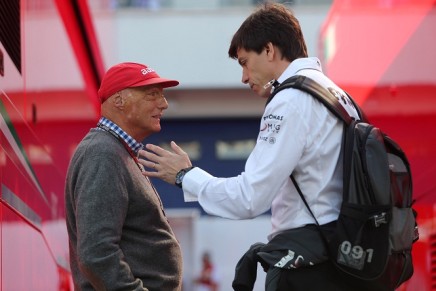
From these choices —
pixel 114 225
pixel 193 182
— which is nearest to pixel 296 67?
pixel 193 182

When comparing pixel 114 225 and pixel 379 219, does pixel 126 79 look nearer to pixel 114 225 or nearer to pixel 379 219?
pixel 114 225

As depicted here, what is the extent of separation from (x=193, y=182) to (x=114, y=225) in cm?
28

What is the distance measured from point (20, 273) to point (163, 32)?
480 inches

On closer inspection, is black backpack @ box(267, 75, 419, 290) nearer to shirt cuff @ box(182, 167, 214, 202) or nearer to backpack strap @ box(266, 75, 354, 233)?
backpack strap @ box(266, 75, 354, 233)

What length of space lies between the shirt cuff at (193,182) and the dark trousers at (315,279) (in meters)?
0.36

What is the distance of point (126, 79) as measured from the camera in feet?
10.6

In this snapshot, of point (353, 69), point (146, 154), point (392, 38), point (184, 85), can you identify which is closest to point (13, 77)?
point (146, 154)

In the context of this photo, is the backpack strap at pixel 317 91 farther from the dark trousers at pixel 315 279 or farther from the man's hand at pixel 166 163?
the dark trousers at pixel 315 279

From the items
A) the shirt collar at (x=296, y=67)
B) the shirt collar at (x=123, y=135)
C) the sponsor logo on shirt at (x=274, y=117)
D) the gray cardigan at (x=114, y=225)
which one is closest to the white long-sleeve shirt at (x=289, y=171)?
the sponsor logo on shirt at (x=274, y=117)

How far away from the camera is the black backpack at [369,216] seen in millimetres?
2742

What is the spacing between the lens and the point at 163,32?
15.4 m

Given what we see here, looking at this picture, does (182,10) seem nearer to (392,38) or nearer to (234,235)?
(234,235)

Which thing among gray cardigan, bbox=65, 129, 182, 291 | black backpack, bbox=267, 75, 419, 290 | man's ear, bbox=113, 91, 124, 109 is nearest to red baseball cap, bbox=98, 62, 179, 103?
man's ear, bbox=113, 91, 124, 109

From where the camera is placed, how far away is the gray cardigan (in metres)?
2.90
